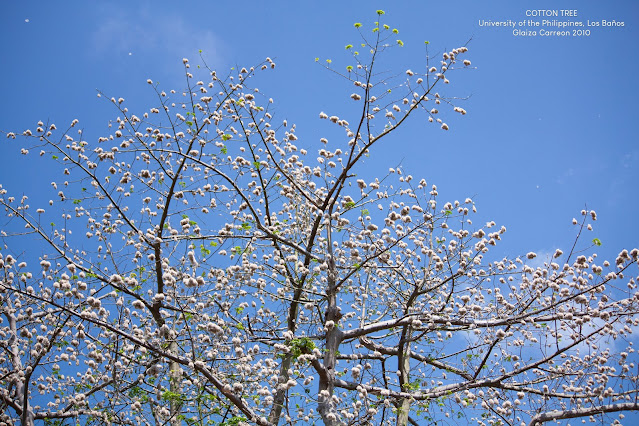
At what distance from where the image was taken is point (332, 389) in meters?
7.46

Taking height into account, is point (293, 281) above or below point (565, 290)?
above

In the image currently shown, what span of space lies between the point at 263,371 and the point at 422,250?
3943 millimetres

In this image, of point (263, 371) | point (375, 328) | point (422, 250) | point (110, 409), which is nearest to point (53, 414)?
point (110, 409)

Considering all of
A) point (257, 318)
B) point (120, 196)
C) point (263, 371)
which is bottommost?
point (263, 371)

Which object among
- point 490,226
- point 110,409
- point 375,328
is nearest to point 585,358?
point 490,226

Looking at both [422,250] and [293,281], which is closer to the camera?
[293,281]

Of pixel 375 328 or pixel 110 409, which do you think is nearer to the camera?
pixel 110 409

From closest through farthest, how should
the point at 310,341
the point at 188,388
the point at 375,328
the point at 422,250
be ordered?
1. the point at 310,341
2. the point at 375,328
3. the point at 188,388
4. the point at 422,250

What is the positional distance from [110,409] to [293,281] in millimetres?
3301

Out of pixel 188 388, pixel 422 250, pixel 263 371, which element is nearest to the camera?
pixel 263 371

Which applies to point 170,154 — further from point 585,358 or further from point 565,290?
point 585,358

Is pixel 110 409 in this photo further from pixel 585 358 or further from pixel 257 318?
pixel 585 358

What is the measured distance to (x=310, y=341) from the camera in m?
7.14

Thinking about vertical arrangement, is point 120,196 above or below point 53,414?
above
